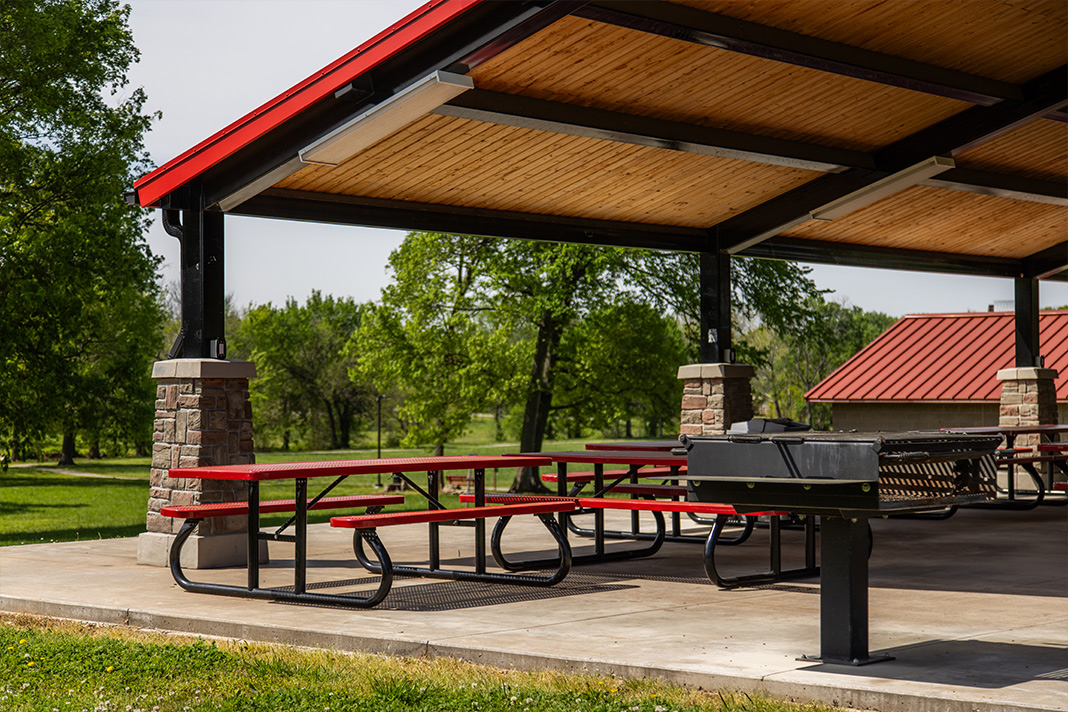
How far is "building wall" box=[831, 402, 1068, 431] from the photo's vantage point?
27.4 metres

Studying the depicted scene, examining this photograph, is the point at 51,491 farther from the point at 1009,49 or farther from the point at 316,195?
the point at 1009,49

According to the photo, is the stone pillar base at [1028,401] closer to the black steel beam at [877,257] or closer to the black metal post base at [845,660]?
the black steel beam at [877,257]

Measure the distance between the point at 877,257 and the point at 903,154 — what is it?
3.43 meters

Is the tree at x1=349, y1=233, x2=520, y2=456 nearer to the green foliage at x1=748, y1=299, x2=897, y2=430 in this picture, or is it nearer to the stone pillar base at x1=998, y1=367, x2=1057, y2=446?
the stone pillar base at x1=998, y1=367, x2=1057, y2=446

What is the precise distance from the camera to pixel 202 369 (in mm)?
9156

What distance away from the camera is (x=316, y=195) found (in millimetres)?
9664

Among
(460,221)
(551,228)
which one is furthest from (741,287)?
(460,221)

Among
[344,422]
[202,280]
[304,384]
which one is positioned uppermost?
[304,384]

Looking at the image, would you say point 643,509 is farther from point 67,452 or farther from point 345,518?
point 67,452

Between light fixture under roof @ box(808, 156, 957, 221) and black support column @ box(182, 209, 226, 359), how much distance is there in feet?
19.5

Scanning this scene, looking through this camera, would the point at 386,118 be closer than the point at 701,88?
Yes

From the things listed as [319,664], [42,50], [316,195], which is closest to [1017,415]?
[316,195]

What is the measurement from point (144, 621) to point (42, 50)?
46.1ft

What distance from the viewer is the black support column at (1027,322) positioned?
648 inches
